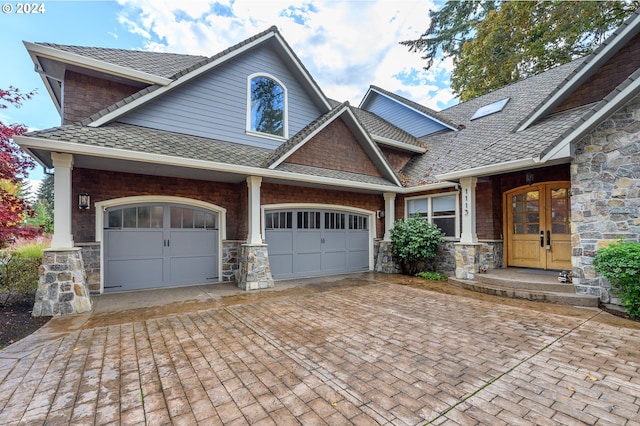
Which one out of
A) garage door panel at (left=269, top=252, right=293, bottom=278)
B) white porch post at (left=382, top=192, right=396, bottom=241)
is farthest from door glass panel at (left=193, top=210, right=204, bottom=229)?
white porch post at (left=382, top=192, right=396, bottom=241)

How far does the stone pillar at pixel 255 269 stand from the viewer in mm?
6695

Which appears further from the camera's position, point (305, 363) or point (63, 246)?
point (63, 246)

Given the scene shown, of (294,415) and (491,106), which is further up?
(491,106)

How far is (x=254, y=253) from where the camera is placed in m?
6.77

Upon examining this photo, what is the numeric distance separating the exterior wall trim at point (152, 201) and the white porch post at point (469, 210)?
259 inches

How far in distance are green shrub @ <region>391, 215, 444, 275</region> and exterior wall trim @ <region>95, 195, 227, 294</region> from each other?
529 centimetres

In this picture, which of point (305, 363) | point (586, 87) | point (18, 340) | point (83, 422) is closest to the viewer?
point (83, 422)

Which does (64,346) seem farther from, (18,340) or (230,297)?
(230,297)

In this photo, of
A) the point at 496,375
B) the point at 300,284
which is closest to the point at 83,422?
the point at 496,375

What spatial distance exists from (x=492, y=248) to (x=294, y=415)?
24.2 ft

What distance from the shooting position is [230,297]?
6.04 metres

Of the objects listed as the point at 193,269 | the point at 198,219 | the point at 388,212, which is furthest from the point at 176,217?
the point at 388,212

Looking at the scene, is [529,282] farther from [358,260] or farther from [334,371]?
[334,371]

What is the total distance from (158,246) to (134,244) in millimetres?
500
